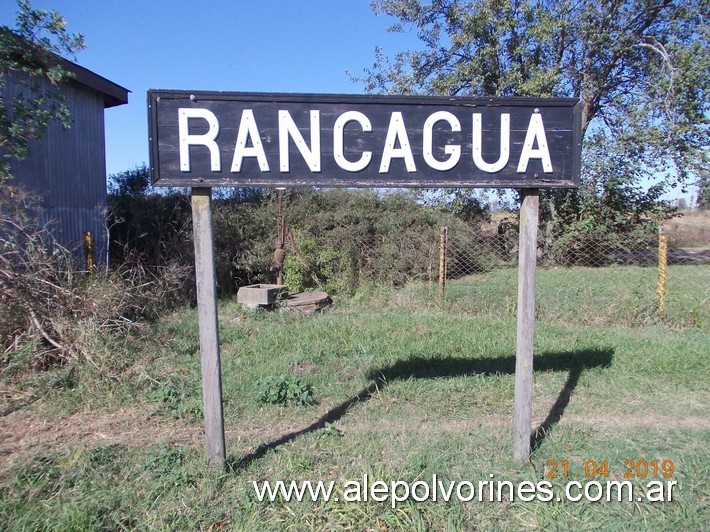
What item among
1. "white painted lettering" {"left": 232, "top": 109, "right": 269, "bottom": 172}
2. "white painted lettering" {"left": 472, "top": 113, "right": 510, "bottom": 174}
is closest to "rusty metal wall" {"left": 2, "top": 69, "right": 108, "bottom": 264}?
"white painted lettering" {"left": 232, "top": 109, "right": 269, "bottom": 172}

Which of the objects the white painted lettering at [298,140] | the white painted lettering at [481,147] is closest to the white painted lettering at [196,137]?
the white painted lettering at [298,140]

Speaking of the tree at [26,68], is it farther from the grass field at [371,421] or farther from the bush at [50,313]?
the grass field at [371,421]

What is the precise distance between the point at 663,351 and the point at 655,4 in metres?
12.2

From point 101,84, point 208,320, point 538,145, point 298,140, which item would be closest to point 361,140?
point 298,140

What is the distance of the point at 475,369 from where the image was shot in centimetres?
506

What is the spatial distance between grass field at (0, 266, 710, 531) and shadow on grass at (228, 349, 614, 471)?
2cm

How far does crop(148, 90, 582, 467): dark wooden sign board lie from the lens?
306 cm

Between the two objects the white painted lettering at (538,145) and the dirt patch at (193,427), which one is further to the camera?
the dirt patch at (193,427)

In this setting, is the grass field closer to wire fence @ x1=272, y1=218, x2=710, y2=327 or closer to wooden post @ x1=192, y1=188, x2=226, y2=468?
wire fence @ x1=272, y1=218, x2=710, y2=327

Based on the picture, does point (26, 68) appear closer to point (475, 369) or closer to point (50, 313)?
point (50, 313)

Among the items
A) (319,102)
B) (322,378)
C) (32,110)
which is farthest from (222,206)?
(319,102)

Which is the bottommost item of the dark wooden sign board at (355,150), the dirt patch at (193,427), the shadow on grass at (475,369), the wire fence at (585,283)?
the dirt patch at (193,427)

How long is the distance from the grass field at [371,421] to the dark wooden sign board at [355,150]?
19.1 inches

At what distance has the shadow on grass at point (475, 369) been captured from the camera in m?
4.15
